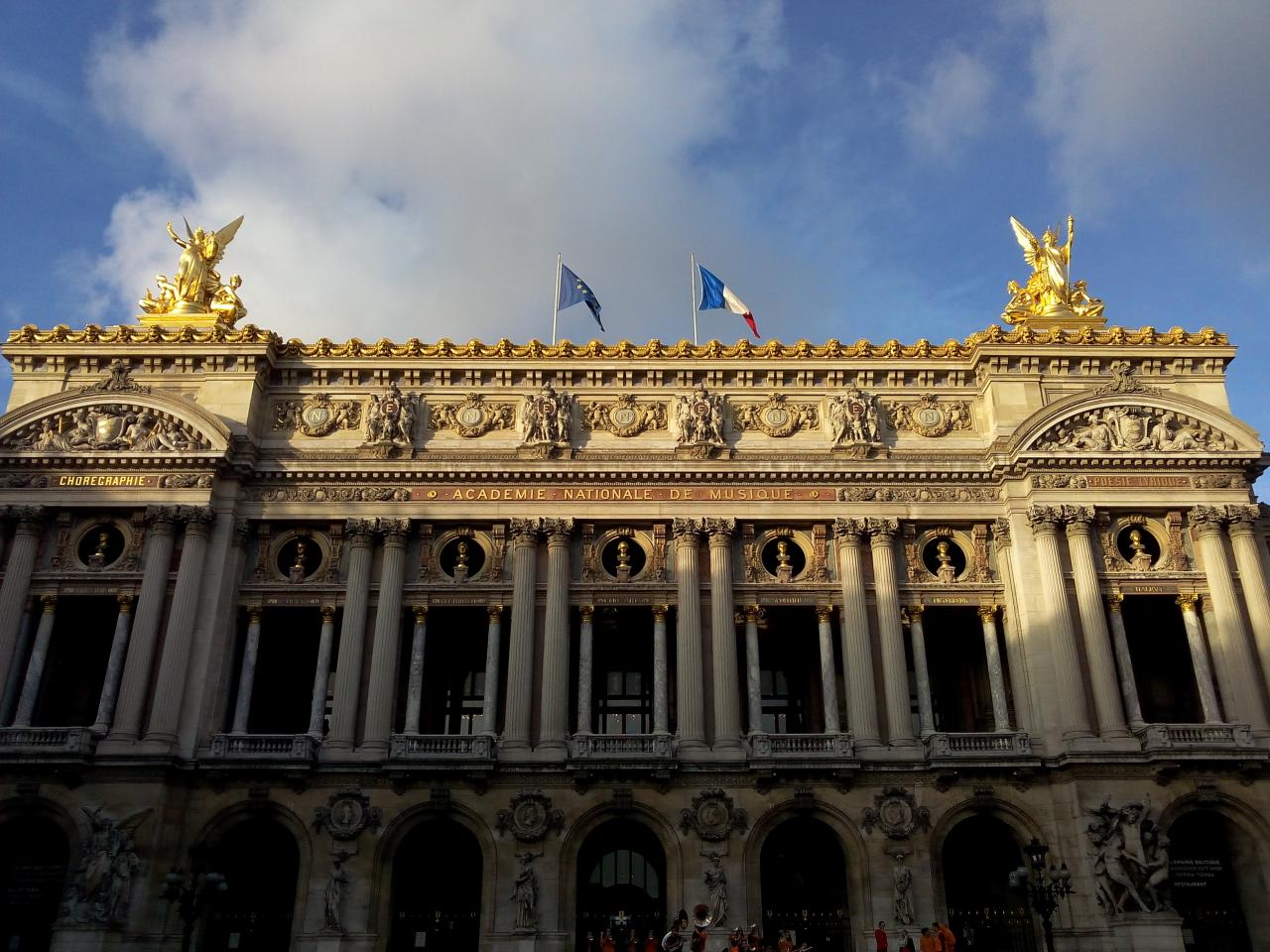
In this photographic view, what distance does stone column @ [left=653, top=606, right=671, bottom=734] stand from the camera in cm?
3462

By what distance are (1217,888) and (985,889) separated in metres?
6.61

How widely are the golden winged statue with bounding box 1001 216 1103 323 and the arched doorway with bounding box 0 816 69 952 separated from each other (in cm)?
3580

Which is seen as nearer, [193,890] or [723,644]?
[193,890]

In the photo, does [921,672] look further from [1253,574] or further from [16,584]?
[16,584]

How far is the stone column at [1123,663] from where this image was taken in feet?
112

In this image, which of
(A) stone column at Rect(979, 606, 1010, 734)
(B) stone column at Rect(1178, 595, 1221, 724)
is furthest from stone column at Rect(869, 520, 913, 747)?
(B) stone column at Rect(1178, 595, 1221, 724)

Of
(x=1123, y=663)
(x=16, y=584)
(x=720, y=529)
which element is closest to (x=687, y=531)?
(x=720, y=529)

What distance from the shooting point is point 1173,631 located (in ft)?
127

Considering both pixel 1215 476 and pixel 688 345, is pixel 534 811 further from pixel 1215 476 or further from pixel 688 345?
pixel 1215 476

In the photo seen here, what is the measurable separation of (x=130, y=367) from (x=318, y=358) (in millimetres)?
6271

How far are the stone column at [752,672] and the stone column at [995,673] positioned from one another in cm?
721

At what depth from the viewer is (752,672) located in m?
35.8

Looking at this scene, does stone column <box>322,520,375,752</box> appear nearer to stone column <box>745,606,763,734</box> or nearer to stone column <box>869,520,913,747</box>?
stone column <box>745,606,763,734</box>

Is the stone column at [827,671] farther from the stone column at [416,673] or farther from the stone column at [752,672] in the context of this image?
the stone column at [416,673]
